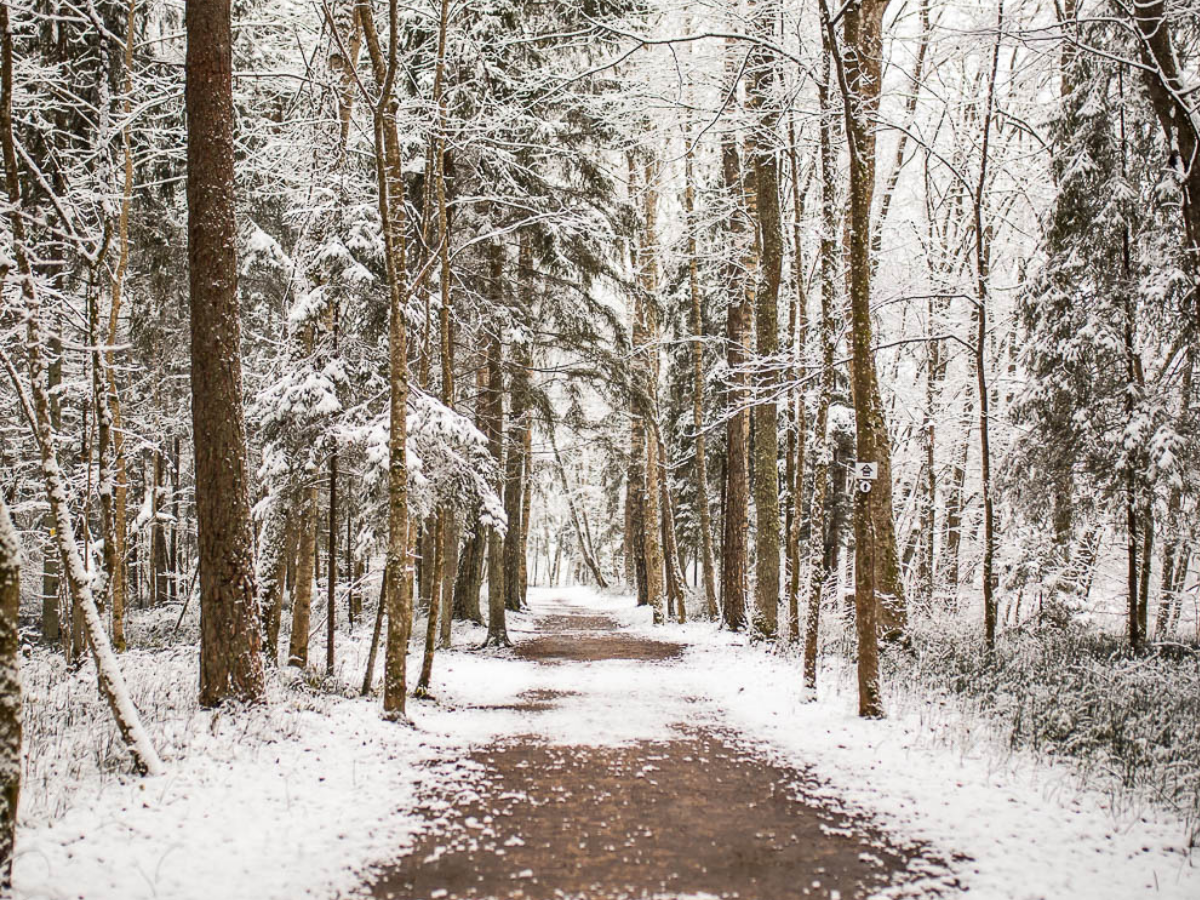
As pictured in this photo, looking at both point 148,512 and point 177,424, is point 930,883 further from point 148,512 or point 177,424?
point 177,424

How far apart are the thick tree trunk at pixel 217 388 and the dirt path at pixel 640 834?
2.61 metres

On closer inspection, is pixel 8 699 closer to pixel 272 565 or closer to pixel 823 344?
pixel 272 565

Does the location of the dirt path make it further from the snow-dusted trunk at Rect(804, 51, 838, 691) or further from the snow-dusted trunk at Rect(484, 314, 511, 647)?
the snow-dusted trunk at Rect(484, 314, 511, 647)

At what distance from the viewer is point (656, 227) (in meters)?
19.9

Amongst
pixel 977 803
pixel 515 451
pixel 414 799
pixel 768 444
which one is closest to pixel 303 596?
pixel 414 799

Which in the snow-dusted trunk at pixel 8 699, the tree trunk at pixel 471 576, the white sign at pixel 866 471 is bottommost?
the tree trunk at pixel 471 576

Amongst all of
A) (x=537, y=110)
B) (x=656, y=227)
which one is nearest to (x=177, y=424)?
(x=537, y=110)

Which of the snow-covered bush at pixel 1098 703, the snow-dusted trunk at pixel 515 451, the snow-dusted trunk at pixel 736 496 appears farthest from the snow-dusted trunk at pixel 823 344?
the snow-dusted trunk at pixel 515 451

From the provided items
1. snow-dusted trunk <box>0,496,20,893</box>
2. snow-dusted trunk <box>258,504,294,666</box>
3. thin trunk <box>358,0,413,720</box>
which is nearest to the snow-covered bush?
thin trunk <box>358,0,413,720</box>

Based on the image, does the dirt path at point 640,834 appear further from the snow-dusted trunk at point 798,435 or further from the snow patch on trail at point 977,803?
the snow-dusted trunk at point 798,435

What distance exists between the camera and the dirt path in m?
3.65

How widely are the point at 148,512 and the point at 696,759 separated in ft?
40.7

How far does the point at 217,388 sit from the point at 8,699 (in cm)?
355

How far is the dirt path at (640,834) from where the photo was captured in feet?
12.0
